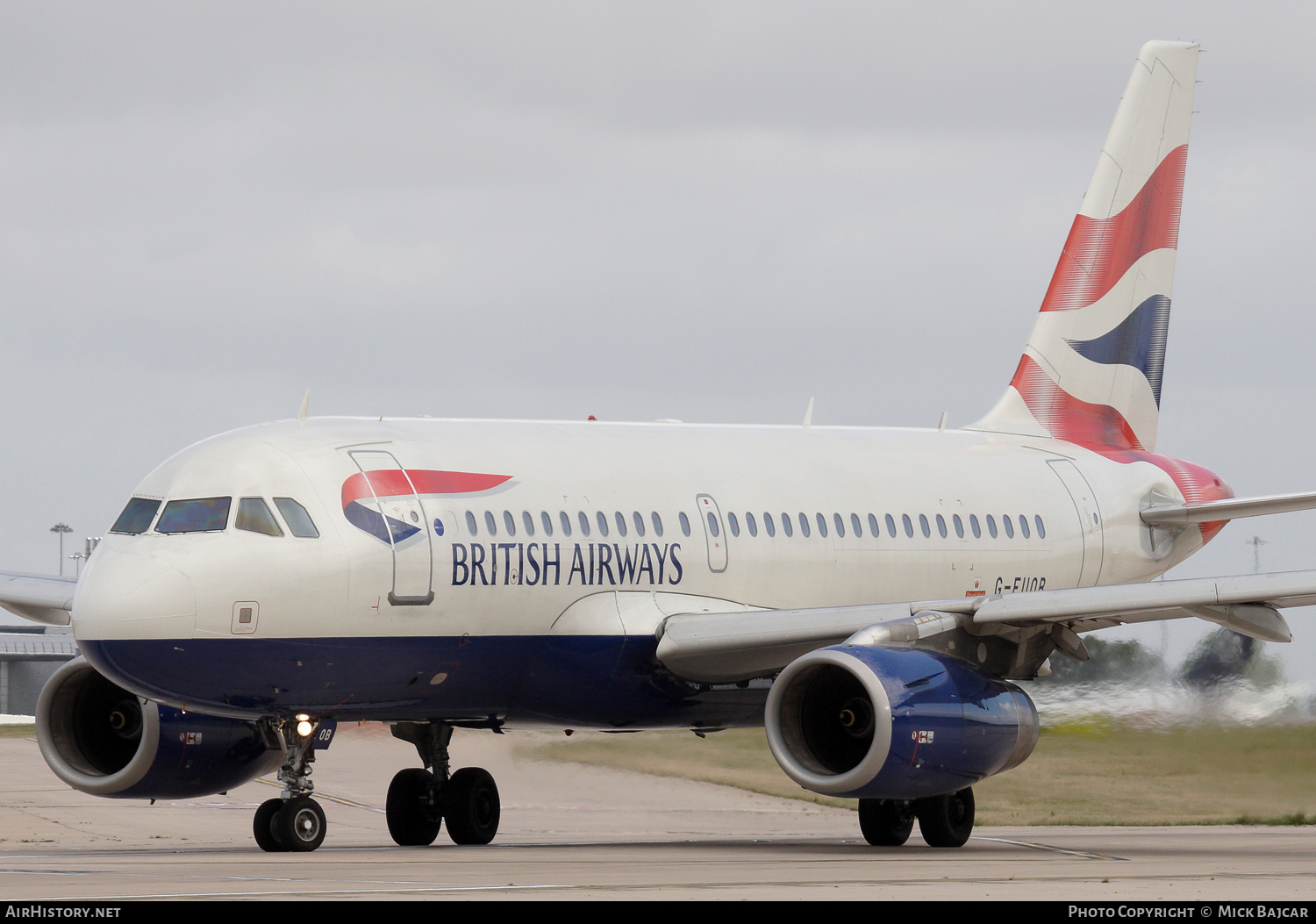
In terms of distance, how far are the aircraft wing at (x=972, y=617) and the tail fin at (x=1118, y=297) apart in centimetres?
788

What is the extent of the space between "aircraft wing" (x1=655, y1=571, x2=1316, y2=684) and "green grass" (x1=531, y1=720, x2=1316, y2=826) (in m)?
4.86

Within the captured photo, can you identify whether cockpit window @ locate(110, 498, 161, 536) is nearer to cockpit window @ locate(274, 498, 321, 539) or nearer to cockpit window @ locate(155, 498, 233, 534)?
cockpit window @ locate(155, 498, 233, 534)

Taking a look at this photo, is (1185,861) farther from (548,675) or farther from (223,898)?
(223,898)

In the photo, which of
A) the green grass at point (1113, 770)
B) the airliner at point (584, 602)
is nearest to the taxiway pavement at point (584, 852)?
the green grass at point (1113, 770)

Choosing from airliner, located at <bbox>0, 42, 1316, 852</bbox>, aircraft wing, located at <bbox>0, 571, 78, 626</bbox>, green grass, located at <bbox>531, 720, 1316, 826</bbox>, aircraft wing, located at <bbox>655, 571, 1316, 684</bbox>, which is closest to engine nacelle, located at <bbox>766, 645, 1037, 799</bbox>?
airliner, located at <bbox>0, 42, 1316, 852</bbox>

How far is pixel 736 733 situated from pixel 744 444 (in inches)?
208

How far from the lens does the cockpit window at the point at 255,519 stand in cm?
1847

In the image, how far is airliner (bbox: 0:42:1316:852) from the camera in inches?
719

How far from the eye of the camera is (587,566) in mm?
20688

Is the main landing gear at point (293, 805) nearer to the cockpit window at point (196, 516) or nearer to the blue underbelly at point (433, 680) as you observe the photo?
the blue underbelly at point (433, 680)

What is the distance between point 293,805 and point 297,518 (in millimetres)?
2639

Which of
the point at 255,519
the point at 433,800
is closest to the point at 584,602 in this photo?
the point at 433,800

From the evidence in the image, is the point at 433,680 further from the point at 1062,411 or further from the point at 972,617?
the point at 1062,411

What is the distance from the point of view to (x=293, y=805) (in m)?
19.0
